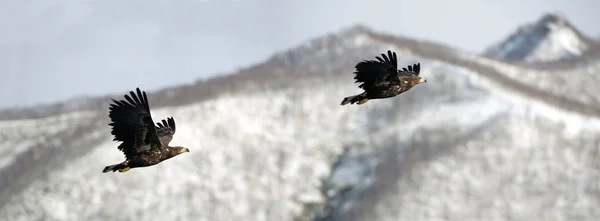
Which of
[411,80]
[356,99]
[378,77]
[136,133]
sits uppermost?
[411,80]

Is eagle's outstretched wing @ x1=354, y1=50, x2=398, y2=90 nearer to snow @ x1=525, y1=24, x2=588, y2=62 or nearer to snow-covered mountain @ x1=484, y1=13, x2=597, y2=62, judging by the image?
snow-covered mountain @ x1=484, y1=13, x2=597, y2=62

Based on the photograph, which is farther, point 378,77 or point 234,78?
point 234,78

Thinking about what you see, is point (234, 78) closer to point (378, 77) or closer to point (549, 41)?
point (549, 41)

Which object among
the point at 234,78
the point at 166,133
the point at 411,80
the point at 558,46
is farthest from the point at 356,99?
the point at 558,46

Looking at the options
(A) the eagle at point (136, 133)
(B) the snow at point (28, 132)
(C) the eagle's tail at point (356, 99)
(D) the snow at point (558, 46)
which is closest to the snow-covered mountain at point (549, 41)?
(D) the snow at point (558, 46)

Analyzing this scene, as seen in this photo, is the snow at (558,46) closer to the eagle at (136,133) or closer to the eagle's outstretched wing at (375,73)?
the eagle's outstretched wing at (375,73)

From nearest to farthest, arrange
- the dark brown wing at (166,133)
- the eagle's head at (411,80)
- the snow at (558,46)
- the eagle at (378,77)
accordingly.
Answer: the eagle at (378,77)
the eagle's head at (411,80)
the dark brown wing at (166,133)
the snow at (558,46)

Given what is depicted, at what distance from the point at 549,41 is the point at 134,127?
86.3m

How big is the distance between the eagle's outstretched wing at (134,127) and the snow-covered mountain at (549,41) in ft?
245

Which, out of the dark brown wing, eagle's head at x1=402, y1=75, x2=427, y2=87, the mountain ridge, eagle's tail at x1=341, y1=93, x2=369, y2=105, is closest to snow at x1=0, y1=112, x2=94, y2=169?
the mountain ridge

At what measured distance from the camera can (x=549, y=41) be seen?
4345 inches

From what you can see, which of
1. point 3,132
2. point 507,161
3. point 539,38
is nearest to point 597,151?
point 507,161

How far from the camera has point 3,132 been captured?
69.3m

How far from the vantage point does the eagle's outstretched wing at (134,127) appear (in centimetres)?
2845
